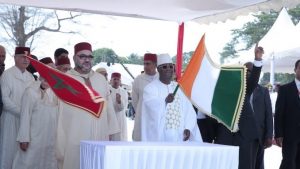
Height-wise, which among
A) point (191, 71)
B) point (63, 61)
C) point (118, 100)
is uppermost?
point (63, 61)

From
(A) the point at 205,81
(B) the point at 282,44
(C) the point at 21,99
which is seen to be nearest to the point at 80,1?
(C) the point at 21,99

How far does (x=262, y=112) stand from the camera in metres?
7.12

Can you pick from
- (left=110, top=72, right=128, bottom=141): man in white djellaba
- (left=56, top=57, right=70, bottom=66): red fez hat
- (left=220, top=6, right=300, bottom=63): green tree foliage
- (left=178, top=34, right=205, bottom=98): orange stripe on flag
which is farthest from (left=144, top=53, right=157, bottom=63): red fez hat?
(left=220, top=6, right=300, bottom=63): green tree foliage

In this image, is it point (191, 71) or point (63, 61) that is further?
point (63, 61)

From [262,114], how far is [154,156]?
138 inches

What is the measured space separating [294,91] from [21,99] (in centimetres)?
406

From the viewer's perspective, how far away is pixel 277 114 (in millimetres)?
7355

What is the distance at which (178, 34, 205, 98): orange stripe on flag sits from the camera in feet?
16.5

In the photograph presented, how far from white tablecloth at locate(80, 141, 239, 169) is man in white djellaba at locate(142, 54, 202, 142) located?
1.04 meters

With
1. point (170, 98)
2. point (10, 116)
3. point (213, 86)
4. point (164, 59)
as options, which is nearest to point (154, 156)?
point (170, 98)

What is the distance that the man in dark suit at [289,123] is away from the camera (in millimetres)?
7129

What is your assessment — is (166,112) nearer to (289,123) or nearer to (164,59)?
(164,59)

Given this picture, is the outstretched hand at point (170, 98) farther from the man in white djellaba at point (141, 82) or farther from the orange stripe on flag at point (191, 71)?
the man in white djellaba at point (141, 82)

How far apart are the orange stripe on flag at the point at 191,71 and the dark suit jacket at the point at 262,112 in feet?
7.25
